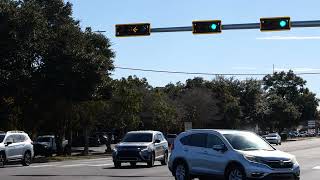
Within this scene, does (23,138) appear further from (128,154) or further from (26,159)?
(128,154)

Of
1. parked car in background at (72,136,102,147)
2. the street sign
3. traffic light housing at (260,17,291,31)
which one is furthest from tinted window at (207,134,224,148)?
the street sign

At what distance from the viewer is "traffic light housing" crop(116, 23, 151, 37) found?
86.0ft

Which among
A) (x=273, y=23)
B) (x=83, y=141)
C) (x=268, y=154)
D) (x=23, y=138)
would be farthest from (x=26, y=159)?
(x=83, y=141)

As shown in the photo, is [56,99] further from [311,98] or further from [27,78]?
[311,98]

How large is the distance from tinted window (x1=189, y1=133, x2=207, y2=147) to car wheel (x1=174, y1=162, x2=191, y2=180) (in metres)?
0.75

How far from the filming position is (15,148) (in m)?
30.8

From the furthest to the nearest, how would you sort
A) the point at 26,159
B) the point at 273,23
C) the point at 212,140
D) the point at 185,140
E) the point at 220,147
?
the point at 26,159 → the point at 273,23 → the point at 185,140 → the point at 212,140 → the point at 220,147

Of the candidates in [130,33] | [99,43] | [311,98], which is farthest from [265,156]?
[311,98]

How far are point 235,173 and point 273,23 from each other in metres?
9.86

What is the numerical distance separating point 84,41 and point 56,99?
4368 mm

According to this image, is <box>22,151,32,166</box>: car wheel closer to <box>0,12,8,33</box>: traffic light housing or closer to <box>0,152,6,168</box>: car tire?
<box>0,152,6,168</box>: car tire

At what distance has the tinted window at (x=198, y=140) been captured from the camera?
18.2 m

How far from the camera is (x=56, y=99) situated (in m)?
39.8

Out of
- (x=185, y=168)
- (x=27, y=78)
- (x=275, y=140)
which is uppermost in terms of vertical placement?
(x=27, y=78)
